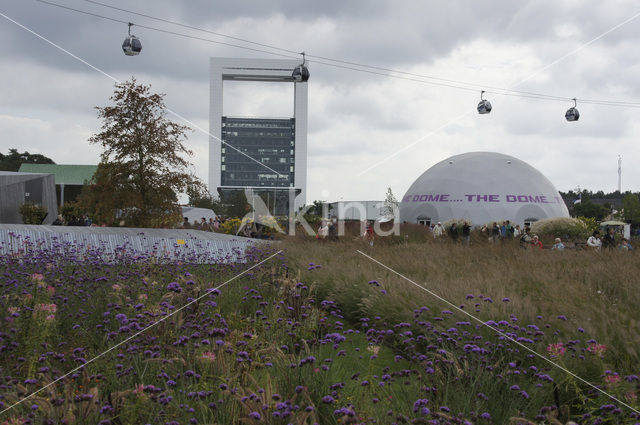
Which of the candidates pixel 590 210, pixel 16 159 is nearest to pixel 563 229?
pixel 590 210

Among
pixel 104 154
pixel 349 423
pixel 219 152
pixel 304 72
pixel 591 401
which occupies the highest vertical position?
pixel 219 152

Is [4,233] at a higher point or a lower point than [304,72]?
lower

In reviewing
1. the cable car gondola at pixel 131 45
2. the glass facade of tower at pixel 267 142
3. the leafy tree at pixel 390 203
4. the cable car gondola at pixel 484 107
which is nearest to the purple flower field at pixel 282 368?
the cable car gondola at pixel 131 45

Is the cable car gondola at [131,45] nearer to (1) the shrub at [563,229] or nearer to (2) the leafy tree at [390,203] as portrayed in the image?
(1) the shrub at [563,229]

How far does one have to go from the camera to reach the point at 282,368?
445 cm

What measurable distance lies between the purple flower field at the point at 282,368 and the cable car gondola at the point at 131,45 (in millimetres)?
9484

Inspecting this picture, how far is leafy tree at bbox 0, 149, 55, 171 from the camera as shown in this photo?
103 metres

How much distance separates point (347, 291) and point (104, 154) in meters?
15.9

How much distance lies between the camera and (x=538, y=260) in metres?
11.6

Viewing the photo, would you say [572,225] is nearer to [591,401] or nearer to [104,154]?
[104,154]

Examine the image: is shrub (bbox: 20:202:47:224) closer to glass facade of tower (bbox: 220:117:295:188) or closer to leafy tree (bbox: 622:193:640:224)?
leafy tree (bbox: 622:193:640:224)

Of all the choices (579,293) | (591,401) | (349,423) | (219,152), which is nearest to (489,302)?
(579,293)

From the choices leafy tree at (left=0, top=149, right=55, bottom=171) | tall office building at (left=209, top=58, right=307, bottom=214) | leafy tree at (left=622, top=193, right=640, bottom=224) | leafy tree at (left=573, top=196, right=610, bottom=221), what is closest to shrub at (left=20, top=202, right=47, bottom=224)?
leafy tree at (left=0, top=149, right=55, bottom=171)

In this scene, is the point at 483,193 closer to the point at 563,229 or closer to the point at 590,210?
the point at 563,229
